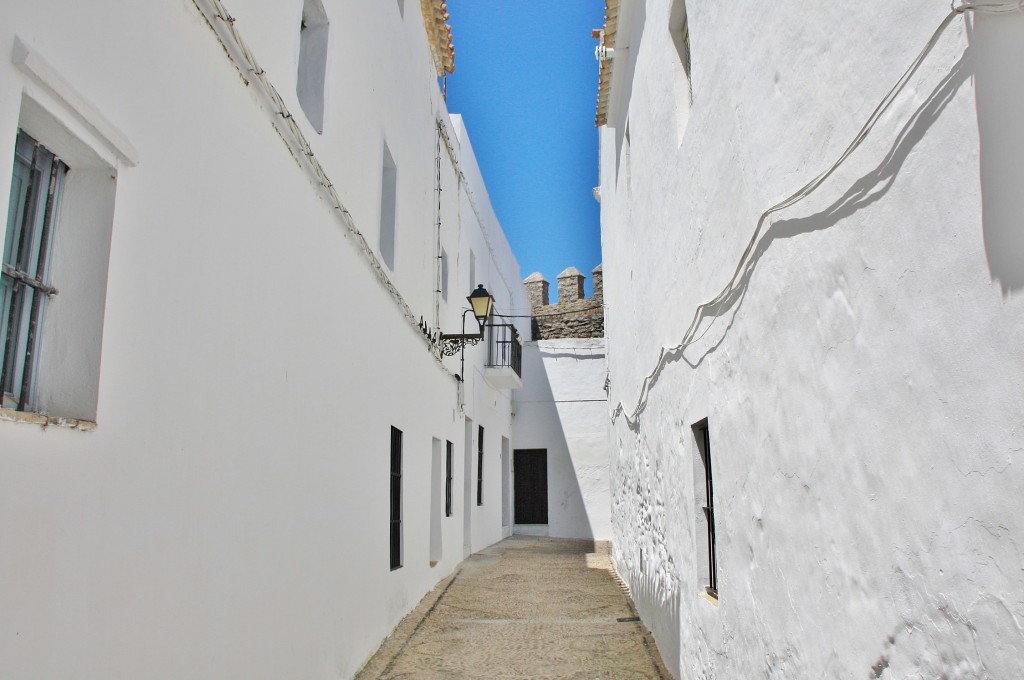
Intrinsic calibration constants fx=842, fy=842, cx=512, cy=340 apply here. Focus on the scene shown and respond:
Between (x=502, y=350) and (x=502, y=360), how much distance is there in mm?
178

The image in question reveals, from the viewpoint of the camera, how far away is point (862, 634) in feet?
7.38

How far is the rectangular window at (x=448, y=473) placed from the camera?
32.6 ft

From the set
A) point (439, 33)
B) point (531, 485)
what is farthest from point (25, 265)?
point (531, 485)

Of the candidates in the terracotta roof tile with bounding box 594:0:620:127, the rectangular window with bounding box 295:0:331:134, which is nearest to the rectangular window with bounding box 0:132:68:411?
the rectangular window with bounding box 295:0:331:134

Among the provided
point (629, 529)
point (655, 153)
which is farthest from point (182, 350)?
point (629, 529)

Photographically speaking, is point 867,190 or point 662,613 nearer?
point 867,190

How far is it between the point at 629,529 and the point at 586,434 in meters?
7.56

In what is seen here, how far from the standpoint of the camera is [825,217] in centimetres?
240

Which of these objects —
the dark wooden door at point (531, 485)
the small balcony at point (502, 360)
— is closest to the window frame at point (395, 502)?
the small balcony at point (502, 360)

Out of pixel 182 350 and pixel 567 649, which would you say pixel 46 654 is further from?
pixel 567 649

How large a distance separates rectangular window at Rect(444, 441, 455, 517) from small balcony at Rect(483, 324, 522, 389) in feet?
9.70

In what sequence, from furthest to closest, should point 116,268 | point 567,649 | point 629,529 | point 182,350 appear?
point 629,529 < point 567,649 < point 182,350 < point 116,268

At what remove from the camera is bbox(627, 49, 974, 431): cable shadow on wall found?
176cm

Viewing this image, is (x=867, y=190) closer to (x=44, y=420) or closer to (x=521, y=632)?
(x=44, y=420)
